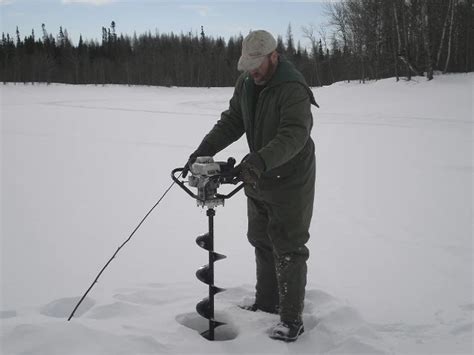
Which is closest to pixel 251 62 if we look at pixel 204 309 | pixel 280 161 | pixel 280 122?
pixel 280 122

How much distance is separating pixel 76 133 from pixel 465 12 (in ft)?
66.9

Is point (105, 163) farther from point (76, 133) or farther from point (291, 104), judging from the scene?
point (291, 104)

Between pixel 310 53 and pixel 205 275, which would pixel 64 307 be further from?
pixel 310 53

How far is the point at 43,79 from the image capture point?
157 feet

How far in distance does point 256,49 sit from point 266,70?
15 centimetres

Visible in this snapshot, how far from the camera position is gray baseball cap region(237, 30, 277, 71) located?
8.75ft

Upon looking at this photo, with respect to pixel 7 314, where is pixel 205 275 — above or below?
above

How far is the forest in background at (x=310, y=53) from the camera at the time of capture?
22547mm

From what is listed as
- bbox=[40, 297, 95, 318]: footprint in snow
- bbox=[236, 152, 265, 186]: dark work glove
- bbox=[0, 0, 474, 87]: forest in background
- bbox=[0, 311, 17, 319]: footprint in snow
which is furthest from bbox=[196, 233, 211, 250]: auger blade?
bbox=[0, 0, 474, 87]: forest in background

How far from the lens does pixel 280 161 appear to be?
255cm

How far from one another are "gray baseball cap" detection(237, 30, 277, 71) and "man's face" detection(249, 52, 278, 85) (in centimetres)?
A: 3

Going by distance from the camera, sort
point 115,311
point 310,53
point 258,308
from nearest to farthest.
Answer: point 115,311, point 258,308, point 310,53

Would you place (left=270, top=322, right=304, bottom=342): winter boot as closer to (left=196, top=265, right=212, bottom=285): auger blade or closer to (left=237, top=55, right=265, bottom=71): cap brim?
(left=196, top=265, right=212, bottom=285): auger blade

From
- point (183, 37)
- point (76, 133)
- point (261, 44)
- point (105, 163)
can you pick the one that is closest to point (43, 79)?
point (183, 37)
